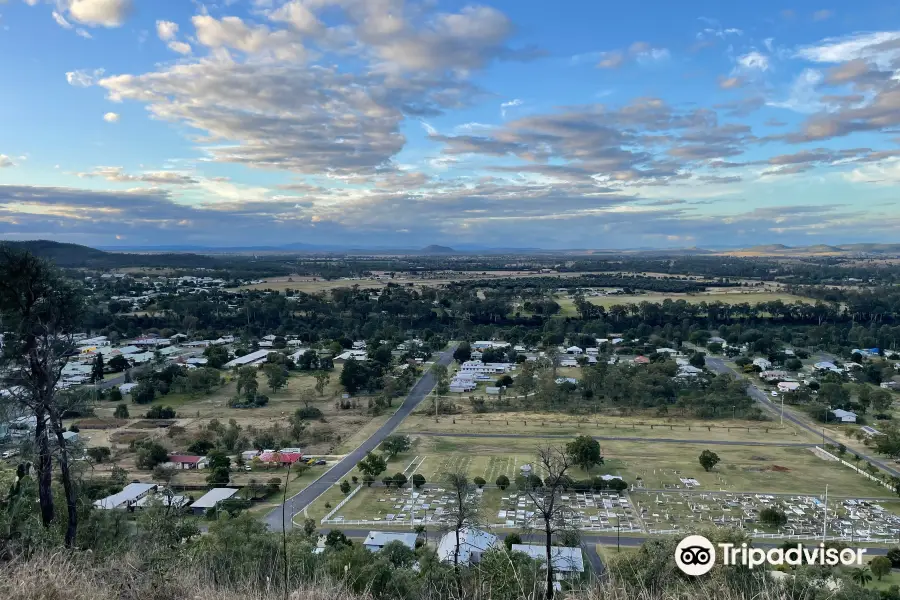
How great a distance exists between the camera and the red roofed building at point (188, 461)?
858 inches

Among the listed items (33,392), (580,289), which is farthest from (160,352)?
(580,289)

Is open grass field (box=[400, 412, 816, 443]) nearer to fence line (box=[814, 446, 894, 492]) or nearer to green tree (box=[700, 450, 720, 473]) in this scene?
fence line (box=[814, 446, 894, 492])

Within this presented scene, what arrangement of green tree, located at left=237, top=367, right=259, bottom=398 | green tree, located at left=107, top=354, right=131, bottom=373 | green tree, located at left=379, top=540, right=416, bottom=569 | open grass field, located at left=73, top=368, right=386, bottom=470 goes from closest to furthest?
green tree, located at left=379, top=540, right=416, bottom=569, open grass field, located at left=73, top=368, right=386, bottom=470, green tree, located at left=237, top=367, right=259, bottom=398, green tree, located at left=107, top=354, right=131, bottom=373

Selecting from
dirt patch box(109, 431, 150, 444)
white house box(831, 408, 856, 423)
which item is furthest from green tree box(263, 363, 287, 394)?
white house box(831, 408, 856, 423)

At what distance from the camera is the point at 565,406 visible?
3222 cm

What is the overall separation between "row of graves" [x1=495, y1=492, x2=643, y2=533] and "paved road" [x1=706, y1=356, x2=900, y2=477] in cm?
1158

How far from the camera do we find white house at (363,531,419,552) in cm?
1442

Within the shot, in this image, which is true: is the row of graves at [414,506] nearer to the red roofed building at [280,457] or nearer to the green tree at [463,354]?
the red roofed building at [280,457]

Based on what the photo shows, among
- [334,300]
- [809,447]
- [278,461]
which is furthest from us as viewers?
[334,300]

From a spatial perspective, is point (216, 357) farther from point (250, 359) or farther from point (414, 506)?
point (414, 506)

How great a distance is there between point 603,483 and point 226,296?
61.2m

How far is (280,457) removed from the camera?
22.2 meters

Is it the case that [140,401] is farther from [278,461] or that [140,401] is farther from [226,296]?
[226,296]

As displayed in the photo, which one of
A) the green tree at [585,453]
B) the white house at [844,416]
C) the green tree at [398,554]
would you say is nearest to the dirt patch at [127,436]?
the green tree at [398,554]
